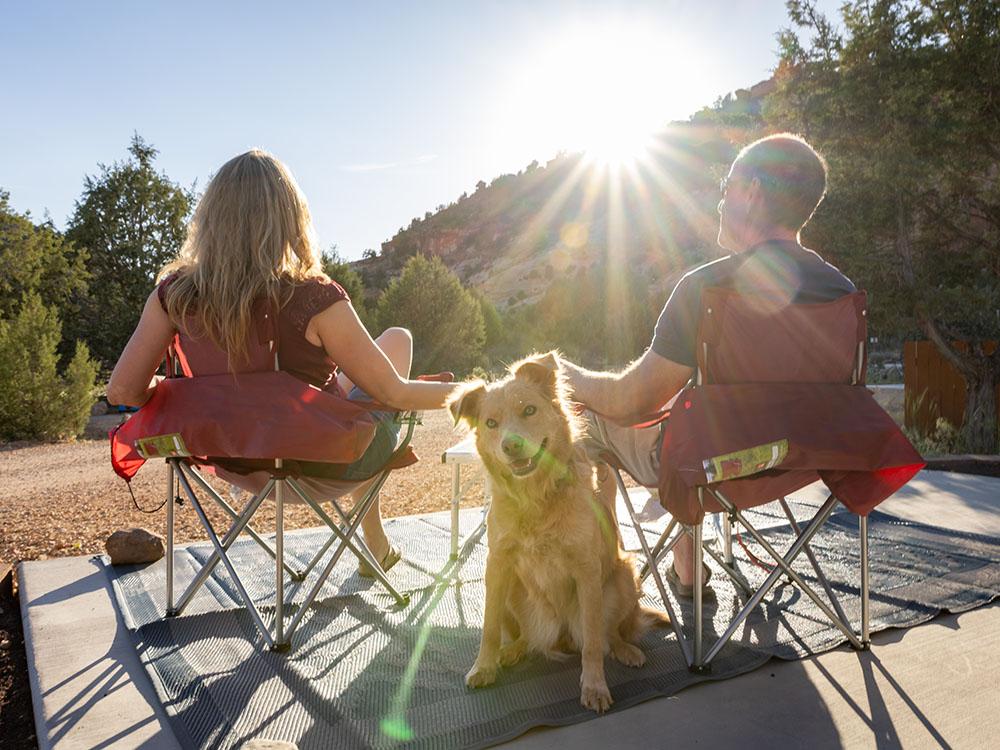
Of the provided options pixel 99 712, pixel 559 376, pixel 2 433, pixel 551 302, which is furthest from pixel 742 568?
pixel 551 302

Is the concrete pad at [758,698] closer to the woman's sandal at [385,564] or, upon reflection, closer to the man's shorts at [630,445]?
the man's shorts at [630,445]

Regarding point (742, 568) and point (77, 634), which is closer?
point (77, 634)

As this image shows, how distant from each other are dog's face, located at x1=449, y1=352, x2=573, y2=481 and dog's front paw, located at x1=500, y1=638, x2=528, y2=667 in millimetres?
644

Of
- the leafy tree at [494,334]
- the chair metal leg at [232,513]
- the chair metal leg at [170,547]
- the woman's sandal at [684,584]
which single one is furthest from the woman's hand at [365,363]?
the leafy tree at [494,334]

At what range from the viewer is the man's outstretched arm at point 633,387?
261cm

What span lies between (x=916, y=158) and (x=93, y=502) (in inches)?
379

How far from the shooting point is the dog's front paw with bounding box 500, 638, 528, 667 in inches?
101

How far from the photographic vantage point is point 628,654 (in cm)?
255

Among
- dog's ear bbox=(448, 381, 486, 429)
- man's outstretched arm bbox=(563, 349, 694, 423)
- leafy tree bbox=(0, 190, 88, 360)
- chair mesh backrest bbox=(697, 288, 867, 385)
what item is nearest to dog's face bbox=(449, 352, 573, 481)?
dog's ear bbox=(448, 381, 486, 429)

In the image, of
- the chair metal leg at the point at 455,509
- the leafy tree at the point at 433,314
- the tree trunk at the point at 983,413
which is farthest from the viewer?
the leafy tree at the point at 433,314

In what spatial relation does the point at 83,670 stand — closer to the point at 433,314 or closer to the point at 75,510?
the point at 75,510

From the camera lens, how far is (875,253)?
9320 millimetres

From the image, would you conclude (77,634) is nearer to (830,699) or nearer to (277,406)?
(277,406)

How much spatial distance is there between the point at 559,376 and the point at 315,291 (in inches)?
38.3
